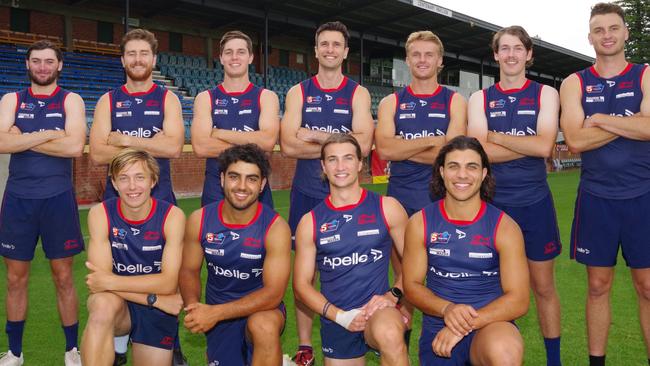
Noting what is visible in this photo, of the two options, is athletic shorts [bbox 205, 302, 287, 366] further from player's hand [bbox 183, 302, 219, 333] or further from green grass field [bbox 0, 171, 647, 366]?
green grass field [bbox 0, 171, 647, 366]

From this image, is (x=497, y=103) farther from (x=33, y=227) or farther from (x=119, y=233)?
(x=33, y=227)

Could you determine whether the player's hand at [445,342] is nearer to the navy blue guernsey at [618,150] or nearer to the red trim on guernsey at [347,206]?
the red trim on guernsey at [347,206]

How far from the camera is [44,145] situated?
185 inches

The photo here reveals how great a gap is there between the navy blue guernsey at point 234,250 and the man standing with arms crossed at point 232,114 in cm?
85

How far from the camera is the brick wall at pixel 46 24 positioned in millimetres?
23764

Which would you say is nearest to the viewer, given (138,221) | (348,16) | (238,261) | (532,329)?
(238,261)

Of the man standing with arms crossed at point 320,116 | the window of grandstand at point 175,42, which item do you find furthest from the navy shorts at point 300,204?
the window of grandstand at point 175,42

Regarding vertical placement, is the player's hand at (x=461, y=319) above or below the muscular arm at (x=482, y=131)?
below

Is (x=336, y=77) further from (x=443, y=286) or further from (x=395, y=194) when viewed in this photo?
(x=443, y=286)

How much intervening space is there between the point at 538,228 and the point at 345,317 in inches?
68.2

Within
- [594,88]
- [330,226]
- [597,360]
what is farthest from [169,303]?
[594,88]

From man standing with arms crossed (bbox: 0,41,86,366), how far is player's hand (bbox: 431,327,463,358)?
2952mm

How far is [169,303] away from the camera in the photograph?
12.8 ft

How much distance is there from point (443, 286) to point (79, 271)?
604cm
